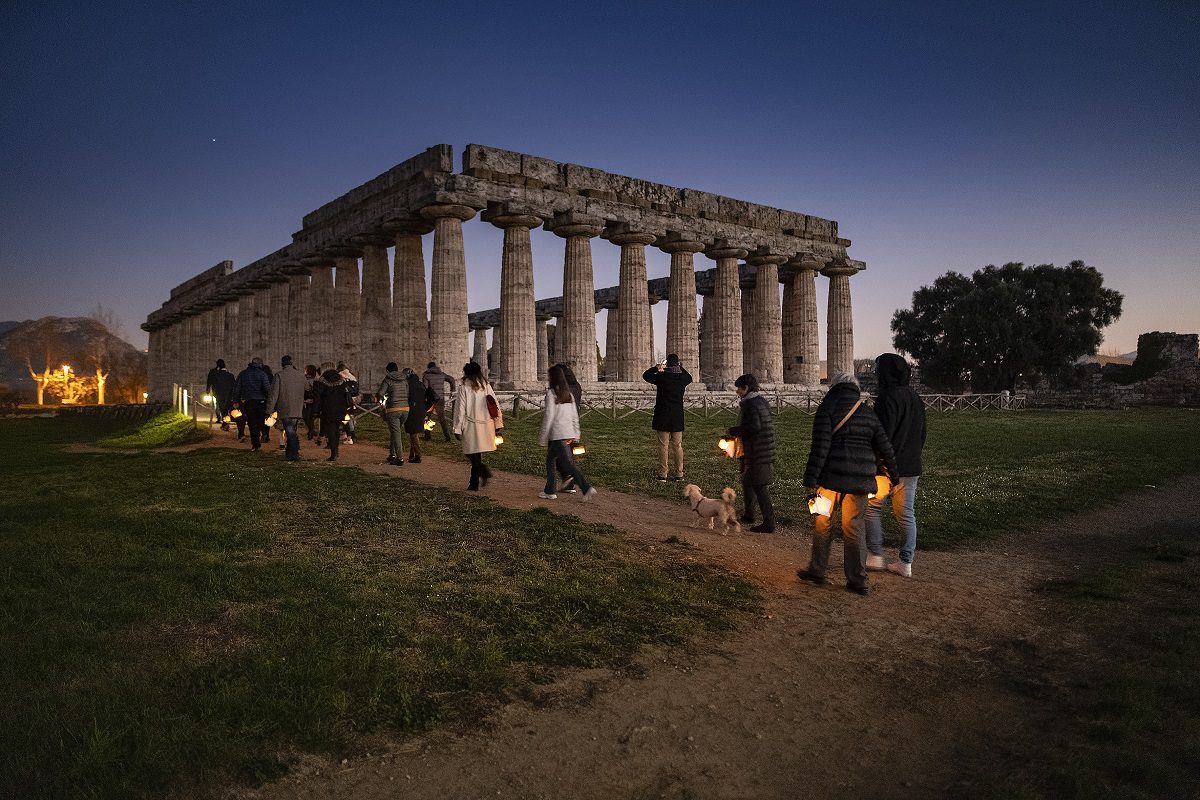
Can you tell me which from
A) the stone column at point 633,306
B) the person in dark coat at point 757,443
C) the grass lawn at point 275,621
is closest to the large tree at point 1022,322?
the stone column at point 633,306

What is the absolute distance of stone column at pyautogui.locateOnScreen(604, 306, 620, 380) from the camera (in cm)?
3459

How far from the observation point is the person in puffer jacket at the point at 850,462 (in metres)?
6.58

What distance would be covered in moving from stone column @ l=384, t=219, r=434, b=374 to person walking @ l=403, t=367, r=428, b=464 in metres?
14.4

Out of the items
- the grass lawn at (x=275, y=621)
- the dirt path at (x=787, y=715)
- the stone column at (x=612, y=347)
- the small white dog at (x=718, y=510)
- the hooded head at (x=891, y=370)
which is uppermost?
the stone column at (x=612, y=347)

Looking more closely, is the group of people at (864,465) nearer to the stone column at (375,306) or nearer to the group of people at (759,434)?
the group of people at (759,434)

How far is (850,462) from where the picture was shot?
6.58m

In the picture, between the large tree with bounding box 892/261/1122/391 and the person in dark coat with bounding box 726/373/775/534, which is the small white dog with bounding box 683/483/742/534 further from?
the large tree with bounding box 892/261/1122/391

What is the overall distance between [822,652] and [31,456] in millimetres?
20538

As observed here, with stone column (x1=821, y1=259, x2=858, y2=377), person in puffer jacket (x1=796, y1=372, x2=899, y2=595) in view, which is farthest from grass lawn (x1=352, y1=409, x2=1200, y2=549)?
stone column (x1=821, y1=259, x2=858, y2=377)

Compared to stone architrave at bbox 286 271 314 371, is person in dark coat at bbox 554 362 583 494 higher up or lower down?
lower down

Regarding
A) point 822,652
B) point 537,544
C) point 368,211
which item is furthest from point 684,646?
point 368,211

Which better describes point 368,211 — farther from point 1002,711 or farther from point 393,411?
point 1002,711

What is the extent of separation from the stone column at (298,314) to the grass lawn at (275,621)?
28278 mm

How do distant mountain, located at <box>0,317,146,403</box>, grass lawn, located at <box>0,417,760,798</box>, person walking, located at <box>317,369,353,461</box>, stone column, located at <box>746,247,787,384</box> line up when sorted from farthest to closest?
distant mountain, located at <box>0,317,146,403</box> < stone column, located at <box>746,247,787,384</box> < person walking, located at <box>317,369,353,461</box> < grass lawn, located at <box>0,417,760,798</box>
